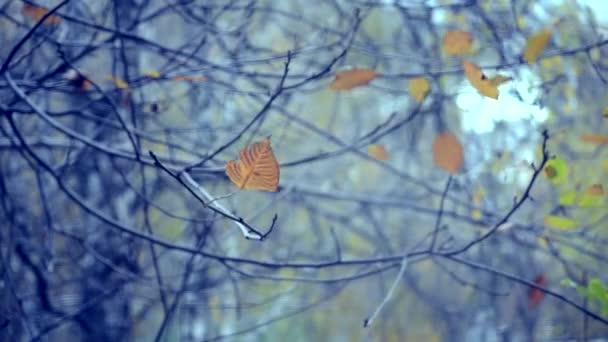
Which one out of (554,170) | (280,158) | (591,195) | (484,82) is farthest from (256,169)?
(280,158)

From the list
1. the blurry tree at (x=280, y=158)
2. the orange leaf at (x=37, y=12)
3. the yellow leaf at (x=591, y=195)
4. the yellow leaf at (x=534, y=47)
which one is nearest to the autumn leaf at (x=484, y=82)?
the blurry tree at (x=280, y=158)

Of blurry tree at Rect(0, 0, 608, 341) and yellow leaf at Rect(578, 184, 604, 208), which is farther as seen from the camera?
yellow leaf at Rect(578, 184, 604, 208)

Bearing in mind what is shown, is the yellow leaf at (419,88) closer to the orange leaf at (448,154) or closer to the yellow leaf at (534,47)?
the orange leaf at (448,154)

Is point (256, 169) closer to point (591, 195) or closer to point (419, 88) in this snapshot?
point (419, 88)

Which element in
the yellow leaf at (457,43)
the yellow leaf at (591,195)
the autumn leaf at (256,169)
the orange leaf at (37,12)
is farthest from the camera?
the yellow leaf at (457,43)

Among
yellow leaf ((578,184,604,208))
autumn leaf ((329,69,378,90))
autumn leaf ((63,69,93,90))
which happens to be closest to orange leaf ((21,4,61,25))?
autumn leaf ((63,69,93,90))

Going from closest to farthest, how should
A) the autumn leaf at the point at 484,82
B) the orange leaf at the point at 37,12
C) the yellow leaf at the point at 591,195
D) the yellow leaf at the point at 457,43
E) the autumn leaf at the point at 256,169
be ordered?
the autumn leaf at the point at 256,169 < the autumn leaf at the point at 484,82 < the orange leaf at the point at 37,12 < the yellow leaf at the point at 591,195 < the yellow leaf at the point at 457,43

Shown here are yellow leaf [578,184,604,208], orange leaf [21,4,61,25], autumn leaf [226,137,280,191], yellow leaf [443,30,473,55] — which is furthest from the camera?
yellow leaf [443,30,473,55]

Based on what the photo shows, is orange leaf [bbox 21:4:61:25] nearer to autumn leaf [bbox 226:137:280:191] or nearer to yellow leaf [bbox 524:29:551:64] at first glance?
autumn leaf [bbox 226:137:280:191]
